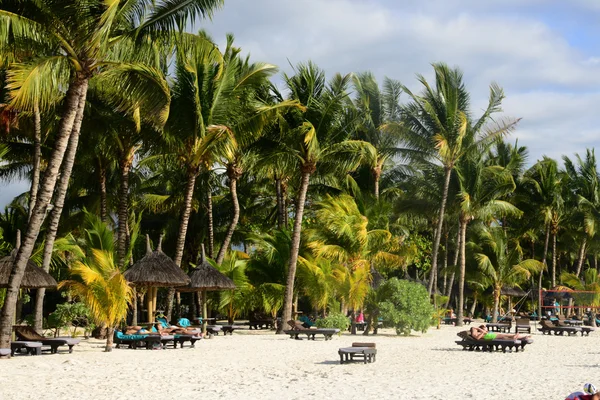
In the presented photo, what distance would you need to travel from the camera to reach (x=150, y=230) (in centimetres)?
3375

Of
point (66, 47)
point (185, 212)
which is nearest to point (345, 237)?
point (185, 212)

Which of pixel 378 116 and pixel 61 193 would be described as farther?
pixel 378 116

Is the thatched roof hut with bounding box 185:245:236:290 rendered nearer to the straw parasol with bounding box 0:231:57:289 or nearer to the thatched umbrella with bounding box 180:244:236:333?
the thatched umbrella with bounding box 180:244:236:333

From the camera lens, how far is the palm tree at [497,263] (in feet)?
115

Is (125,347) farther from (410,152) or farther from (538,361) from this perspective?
(410,152)

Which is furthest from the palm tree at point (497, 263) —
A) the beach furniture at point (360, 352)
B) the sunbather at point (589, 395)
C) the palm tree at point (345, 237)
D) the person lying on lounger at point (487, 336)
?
the sunbather at point (589, 395)

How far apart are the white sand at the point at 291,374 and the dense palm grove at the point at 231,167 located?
2.31 meters

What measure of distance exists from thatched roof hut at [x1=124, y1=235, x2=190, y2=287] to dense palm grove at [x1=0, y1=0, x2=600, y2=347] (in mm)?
735

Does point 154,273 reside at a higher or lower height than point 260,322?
higher

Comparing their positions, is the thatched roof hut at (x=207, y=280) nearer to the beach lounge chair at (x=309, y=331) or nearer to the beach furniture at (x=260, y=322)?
the beach lounge chair at (x=309, y=331)

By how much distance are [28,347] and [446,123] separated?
1882 centimetres

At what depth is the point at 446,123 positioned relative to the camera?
97.3 ft

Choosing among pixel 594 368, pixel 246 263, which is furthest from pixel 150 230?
pixel 594 368

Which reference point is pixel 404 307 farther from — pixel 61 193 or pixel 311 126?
pixel 61 193
